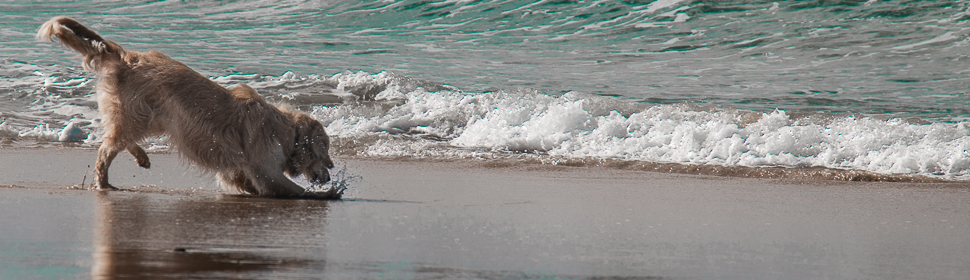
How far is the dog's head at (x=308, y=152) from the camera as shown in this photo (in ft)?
17.1

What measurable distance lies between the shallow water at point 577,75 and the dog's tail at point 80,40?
11.4 ft

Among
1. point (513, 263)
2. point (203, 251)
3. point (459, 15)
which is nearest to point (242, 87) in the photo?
point (203, 251)

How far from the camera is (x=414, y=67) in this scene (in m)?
14.5

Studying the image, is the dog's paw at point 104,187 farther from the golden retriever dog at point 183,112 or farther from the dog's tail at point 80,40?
the dog's tail at point 80,40

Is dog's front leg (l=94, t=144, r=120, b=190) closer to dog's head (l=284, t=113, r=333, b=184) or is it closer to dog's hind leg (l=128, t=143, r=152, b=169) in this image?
dog's hind leg (l=128, t=143, r=152, b=169)

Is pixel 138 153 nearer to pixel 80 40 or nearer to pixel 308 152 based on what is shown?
pixel 80 40

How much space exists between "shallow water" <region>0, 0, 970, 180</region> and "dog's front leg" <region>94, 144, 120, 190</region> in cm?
310

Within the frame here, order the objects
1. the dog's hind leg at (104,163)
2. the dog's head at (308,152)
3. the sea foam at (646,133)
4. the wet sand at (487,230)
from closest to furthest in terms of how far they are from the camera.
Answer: the wet sand at (487,230) → the dog's hind leg at (104,163) → the dog's head at (308,152) → the sea foam at (646,133)

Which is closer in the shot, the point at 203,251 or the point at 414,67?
the point at 203,251

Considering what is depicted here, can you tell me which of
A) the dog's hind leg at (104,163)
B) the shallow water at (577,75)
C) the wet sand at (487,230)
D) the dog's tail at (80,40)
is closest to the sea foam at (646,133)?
the shallow water at (577,75)

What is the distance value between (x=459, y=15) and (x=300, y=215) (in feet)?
51.2

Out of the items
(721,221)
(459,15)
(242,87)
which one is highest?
(242,87)

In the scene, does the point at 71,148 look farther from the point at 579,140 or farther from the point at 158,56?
the point at 579,140

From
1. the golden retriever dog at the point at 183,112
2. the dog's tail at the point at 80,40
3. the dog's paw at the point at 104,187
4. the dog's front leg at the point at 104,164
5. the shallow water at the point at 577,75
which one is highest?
the dog's tail at the point at 80,40
